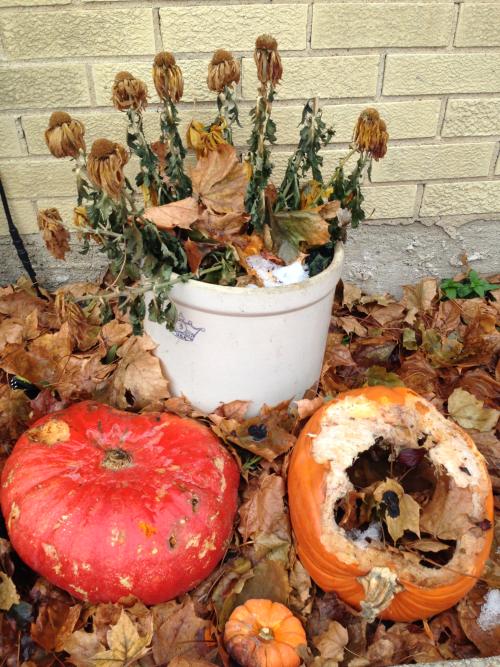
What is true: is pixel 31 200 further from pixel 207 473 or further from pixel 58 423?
pixel 207 473

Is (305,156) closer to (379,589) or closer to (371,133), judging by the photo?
(371,133)

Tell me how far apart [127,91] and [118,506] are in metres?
0.85

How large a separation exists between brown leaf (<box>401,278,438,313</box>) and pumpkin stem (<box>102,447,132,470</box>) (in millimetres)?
1209

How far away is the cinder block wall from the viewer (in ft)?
5.50

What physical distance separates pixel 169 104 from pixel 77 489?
34.1 inches

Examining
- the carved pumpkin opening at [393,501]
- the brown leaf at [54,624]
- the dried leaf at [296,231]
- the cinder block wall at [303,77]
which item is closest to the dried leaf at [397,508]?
the carved pumpkin opening at [393,501]

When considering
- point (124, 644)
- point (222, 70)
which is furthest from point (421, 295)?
point (124, 644)

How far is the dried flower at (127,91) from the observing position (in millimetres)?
1225

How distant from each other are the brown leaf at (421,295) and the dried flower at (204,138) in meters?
1.01

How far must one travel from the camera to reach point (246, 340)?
1415 millimetres

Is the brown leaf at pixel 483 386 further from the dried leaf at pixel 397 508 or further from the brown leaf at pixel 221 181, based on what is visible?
the brown leaf at pixel 221 181

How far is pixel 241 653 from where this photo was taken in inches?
45.2

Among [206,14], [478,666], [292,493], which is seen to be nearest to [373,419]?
[292,493]

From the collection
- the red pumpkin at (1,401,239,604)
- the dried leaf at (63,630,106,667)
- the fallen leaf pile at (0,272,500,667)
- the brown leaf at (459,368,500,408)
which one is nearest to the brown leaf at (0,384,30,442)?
the fallen leaf pile at (0,272,500,667)
